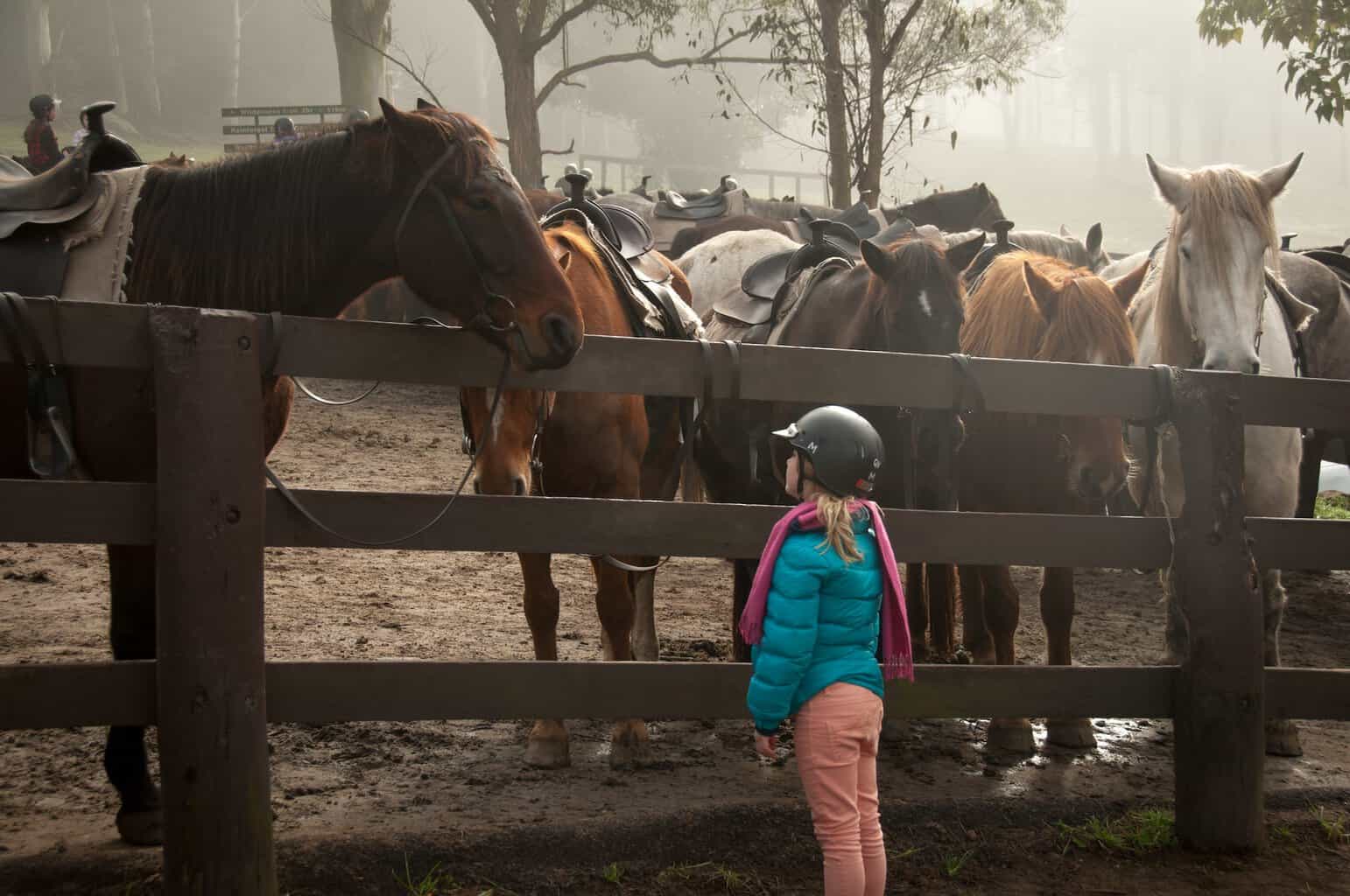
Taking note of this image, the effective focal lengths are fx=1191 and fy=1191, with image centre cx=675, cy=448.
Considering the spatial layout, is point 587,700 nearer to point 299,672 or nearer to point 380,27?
→ point 299,672

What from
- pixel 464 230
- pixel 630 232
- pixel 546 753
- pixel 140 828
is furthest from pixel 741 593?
pixel 140 828

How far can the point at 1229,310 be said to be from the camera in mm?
4672

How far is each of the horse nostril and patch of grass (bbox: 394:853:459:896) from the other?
1.46 meters

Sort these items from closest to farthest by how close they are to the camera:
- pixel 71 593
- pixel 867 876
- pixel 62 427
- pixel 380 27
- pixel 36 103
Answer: pixel 867 876 → pixel 62 427 → pixel 71 593 → pixel 36 103 → pixel 380 27

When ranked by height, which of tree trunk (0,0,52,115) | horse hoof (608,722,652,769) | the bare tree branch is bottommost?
horse hoof (608,722,652,769)

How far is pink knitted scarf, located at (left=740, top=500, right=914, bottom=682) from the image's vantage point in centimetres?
276

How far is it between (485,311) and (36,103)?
11.5 m

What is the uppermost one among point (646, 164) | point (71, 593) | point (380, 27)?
point (646, 164)

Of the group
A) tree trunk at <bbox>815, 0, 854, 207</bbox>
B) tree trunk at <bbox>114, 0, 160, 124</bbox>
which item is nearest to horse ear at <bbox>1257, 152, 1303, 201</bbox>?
tree trunk at <bbox>815, 0, 854, 207</bbox>

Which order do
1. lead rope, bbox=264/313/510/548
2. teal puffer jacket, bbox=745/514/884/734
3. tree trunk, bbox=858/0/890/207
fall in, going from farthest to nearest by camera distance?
tree trunk, bbox=858/0/890/207 < lead rope, bbox=264/313/510/548 < teal puffer jacket, bbox=745/514/884/734

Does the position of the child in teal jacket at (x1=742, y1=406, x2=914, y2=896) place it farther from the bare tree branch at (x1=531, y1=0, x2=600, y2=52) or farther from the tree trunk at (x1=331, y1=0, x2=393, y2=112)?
the tree trunk at (x1=331, y1=0, x2=393, y2=112)

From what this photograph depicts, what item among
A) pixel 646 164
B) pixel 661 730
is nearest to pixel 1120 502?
pixel 661 730

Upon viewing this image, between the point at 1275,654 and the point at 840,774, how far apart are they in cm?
306

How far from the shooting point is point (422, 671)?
315 centimetres
